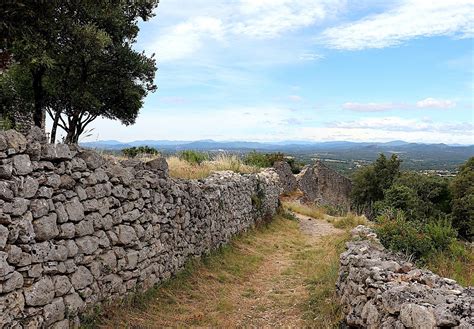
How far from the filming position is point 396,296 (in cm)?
494

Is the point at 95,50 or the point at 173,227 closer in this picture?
the point at 173,227

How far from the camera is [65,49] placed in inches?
486

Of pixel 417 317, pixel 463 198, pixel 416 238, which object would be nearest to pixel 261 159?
pixel 416 238

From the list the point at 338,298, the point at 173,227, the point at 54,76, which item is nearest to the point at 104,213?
the point at 173,227

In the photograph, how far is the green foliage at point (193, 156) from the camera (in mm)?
15930

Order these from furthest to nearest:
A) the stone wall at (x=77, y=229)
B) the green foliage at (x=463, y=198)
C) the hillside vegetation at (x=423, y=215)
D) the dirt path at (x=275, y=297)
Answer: the green foliage at (x=463, y=198) → the hillside vegetation at (x=423, y=215) → the dirt path at (x=275, y=297) → the stone wall at (x=77, y=229)

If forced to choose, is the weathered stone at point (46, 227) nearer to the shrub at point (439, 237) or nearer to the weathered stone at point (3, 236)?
the weathered stone at point (3, 236)

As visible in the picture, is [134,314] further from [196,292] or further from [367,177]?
[367,177]

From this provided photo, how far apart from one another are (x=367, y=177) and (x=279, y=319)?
1357 inches

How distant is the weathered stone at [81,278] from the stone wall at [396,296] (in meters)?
3.84

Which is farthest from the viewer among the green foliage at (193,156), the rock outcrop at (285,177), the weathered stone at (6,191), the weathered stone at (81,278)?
the rock outcrop at (285,177)

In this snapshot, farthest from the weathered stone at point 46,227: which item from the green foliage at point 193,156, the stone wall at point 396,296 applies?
the green foliage at point 193,156

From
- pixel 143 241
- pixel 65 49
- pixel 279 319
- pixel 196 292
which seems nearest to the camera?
pixel 279 319

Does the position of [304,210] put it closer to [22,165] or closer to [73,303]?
[73,303]
